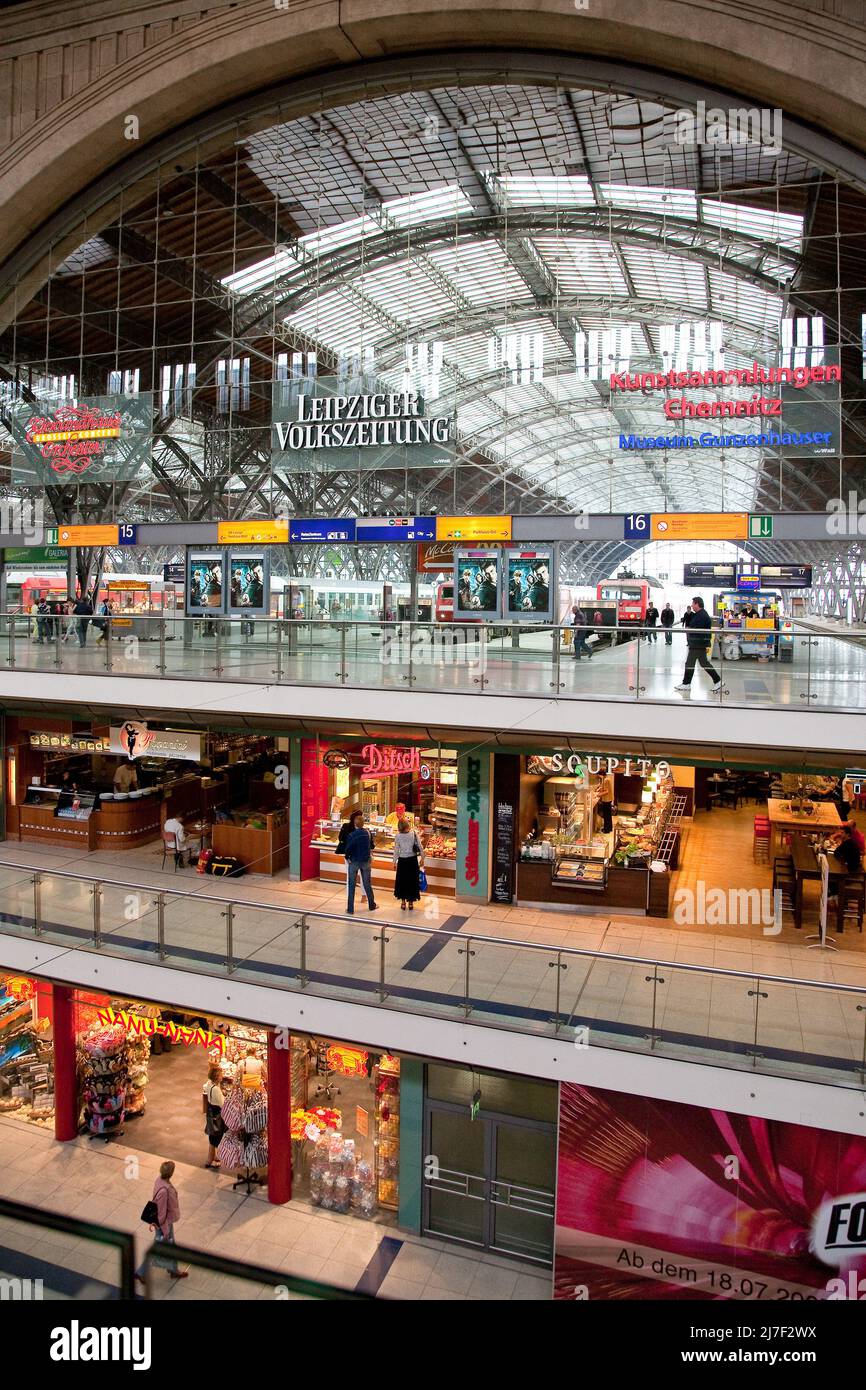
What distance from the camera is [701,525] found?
15047 millimetres

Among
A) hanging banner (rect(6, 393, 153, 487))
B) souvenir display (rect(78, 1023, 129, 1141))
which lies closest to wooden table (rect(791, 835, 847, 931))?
souvenir display (rect(78, 1023, 129, 1141))

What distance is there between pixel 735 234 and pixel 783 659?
1007 centimetres

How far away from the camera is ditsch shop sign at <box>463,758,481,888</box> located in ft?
44.5

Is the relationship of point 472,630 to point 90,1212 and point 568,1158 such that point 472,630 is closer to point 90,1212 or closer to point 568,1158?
point 568,1158

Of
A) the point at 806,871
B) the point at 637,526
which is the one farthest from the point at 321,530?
the point at 806,871

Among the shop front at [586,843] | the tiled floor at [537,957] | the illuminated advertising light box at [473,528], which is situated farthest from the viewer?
the illuminated advertising light box at [473,528]

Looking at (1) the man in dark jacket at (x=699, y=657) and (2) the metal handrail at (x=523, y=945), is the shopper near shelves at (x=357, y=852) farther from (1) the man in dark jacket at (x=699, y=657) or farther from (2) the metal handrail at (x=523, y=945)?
(1) the man in dark jacket at (x=699, y=657)

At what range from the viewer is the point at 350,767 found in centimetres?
1474

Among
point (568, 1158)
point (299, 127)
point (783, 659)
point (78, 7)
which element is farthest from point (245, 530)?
point (568, 1158)

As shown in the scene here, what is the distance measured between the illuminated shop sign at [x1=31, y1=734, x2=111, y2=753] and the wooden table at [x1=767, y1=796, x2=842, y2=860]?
11449mm

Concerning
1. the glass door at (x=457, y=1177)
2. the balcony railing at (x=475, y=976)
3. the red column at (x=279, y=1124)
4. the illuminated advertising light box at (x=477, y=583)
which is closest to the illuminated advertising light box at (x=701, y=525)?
the illuminated advertising light box at (x=477, y=583)

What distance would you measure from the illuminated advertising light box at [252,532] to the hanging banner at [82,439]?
2.85 metres

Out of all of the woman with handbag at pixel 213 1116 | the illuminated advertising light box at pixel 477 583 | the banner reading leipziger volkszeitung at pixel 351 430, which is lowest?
the woman with handbag at pixel 213 1116

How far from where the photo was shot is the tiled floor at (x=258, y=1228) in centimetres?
981
